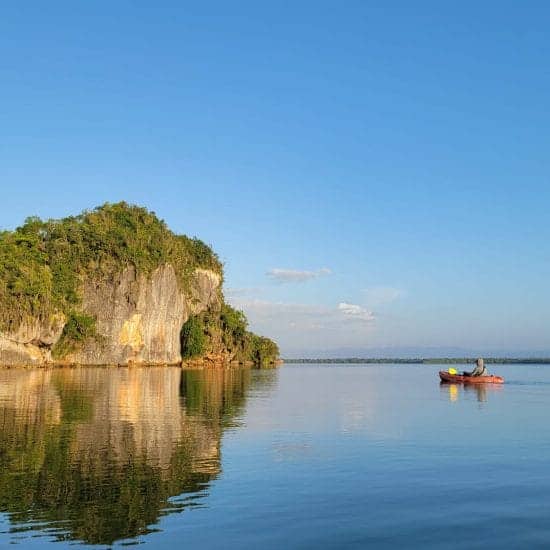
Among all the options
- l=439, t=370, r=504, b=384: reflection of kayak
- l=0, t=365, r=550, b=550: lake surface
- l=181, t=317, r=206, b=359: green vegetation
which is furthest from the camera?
l=181, t=317, r=206, b=359: green vegetation

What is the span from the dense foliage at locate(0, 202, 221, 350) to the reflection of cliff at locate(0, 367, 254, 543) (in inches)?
1673

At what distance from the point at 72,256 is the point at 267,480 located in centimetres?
7487

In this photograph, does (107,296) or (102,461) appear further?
(107,296)

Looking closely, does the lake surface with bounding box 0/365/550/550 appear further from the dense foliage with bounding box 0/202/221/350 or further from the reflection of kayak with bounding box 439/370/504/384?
the dense foliage with bounding box 0/202/221/350

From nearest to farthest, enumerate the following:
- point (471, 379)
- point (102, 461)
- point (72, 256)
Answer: point (102, 461) → point (471, 379) → point (72, 256)

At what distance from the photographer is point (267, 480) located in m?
15.0

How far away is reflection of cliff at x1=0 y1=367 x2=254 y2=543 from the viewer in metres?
11.6

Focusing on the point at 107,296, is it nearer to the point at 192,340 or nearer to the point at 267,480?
the point at 192,340

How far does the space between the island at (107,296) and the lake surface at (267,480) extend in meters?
46.4

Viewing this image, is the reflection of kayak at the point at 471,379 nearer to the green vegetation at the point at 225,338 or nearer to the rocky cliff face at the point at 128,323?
the rocky cliff face at the point at 128,323

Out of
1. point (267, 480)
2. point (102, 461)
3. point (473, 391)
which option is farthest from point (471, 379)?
point (102, 461)

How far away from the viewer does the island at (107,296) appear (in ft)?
237

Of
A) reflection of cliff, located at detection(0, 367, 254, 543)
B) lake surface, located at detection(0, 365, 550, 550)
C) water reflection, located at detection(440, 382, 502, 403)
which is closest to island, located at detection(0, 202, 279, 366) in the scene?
reflection of cliff, located at detection(0, 367, 254, 543)

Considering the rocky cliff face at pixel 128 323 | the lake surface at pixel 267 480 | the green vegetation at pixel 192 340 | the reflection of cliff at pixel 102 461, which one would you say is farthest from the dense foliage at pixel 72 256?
the lake surface at pixel 267 480
